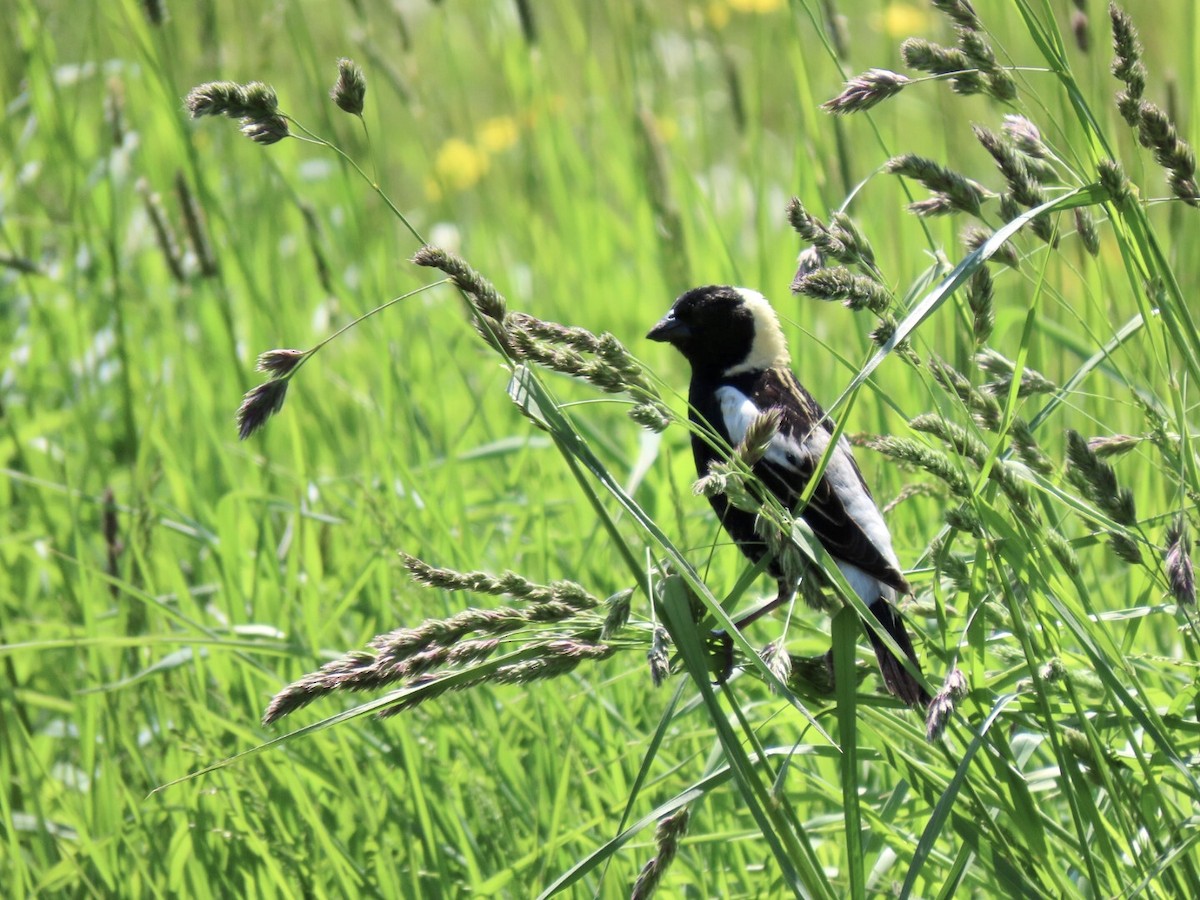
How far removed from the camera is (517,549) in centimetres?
248

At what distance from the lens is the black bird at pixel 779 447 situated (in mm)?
1804

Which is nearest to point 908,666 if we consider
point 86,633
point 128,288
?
point 86,633

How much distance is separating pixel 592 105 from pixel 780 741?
252 centimetres

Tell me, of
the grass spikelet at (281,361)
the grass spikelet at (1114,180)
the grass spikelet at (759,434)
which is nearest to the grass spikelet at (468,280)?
the grass spikelet at (281,361)

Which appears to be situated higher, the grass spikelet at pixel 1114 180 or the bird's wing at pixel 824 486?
the grass spikelet at pixel 1114 180

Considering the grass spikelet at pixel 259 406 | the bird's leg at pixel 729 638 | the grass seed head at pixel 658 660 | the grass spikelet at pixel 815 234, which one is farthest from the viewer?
the bird's leg at pixel 729 638

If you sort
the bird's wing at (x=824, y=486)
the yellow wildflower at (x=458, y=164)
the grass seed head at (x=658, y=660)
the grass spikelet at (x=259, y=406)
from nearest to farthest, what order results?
the grass seed head at (x=658, y=660) < the grass spikelet at (x=259, y=406) < the bird's wing at (x=824, y=486) < the yellow wildflower at (x=458, y=164)

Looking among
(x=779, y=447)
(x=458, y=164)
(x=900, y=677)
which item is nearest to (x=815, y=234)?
(x=900, y=677)

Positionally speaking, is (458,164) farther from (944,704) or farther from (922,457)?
(944,704)

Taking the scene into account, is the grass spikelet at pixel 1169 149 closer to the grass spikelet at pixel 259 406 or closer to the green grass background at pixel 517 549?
the green grass background at pixel 517 549

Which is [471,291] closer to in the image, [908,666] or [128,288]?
[908,666]

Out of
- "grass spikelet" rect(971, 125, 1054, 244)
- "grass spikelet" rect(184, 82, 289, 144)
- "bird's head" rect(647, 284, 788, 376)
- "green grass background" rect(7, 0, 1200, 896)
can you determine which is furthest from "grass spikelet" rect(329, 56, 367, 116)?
"bird's head" rect(647, 284, 788, 376)

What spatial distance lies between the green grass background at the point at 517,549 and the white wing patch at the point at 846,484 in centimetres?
8

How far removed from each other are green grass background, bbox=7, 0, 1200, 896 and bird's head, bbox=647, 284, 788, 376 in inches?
4.3
